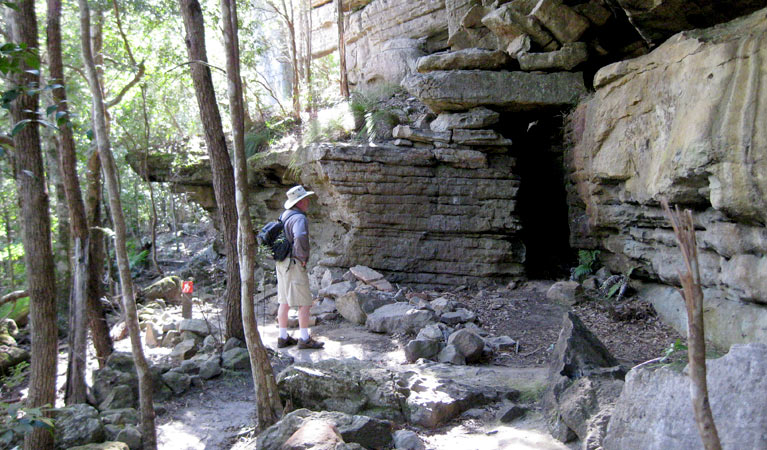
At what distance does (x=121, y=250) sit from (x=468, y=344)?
363 centimetres

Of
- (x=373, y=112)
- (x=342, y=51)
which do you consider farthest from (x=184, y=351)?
(x=342, y=51)

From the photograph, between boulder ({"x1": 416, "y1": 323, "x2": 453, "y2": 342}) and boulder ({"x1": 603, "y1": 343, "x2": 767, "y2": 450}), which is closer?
boulder ({"x1": 603, "y1": 343, "x2": 767, "y2": 450})

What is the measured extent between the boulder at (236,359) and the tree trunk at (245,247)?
1.87m

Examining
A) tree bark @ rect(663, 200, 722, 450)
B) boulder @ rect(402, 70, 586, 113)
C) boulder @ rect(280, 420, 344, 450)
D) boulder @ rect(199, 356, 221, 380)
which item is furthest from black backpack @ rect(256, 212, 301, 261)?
tree bark @ rect(663, 200, 722, 450)

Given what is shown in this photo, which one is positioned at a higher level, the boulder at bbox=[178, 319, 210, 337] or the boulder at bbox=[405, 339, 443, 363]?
the boulder at bbox=[178, 319, 210, 337]

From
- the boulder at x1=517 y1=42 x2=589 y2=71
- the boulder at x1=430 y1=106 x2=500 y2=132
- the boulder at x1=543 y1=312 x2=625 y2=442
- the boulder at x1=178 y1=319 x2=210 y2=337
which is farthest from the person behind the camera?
the boulder at x1=430 y1=106 x2=500 y2=132

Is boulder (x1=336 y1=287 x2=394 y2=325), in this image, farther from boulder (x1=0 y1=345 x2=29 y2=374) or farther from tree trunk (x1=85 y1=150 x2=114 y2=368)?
boulder (x1=0 y1=345 x2=29 y2=374)

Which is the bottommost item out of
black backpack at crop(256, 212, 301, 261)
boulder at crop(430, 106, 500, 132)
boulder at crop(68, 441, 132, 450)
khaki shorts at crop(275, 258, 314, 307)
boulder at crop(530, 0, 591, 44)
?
boulder at crop(68, 441, 132, 450)

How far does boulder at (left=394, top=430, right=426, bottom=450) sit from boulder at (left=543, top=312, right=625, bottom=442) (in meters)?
1.00

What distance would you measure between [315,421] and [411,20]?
11852 mm

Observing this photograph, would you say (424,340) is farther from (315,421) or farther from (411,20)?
(411,20)

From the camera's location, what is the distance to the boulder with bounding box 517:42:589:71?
30.3ft

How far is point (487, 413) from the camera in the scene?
4.78m

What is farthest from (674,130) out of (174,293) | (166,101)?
(166,101)
